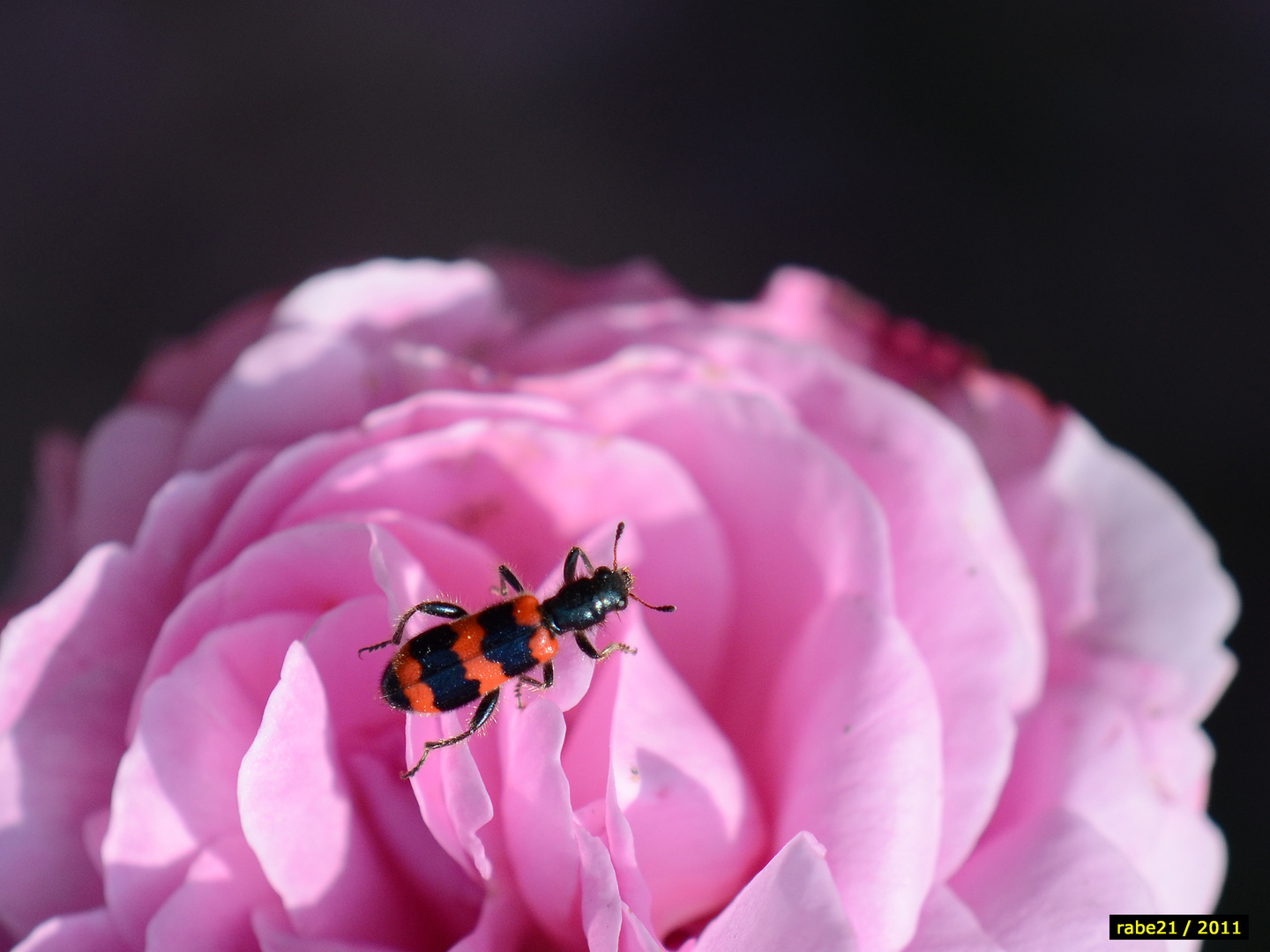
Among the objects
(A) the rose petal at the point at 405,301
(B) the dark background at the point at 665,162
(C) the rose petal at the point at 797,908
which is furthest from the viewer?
(B) the dark background at the point at 665,162

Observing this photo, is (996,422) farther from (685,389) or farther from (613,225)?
(613,225)

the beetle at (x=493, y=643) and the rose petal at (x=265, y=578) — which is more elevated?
the rose petal at (x=265, y=578)

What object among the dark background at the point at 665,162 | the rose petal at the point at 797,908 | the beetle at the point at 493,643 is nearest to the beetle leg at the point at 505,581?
the beetle at the point at 493,643

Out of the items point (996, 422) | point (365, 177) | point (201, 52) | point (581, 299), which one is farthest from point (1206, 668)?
point (201, 52)

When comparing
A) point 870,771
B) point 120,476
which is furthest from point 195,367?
point 870,771

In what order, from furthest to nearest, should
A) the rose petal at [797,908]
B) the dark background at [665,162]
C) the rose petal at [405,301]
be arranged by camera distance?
the dark background at [665,162]
the rose petal at [405,301]
the rose petal at [797,908]

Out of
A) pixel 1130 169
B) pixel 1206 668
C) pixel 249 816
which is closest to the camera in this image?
pixel 249 816

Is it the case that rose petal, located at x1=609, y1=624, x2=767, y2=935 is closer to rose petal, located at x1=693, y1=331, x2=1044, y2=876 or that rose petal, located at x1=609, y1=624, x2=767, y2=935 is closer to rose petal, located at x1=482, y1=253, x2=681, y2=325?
rose petal, located at x1=693, y1=331, x2=1044, y2=876

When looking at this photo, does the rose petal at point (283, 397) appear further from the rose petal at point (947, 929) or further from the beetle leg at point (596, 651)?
the rose petal at point (947, 929)

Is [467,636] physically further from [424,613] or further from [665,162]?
[665,162]
